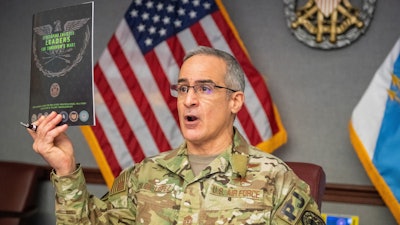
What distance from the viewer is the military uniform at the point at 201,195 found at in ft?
5.16

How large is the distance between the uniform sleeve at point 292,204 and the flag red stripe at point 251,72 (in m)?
1.57

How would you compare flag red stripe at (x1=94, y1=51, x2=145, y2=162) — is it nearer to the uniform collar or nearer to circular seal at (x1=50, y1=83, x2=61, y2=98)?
the uniform collar

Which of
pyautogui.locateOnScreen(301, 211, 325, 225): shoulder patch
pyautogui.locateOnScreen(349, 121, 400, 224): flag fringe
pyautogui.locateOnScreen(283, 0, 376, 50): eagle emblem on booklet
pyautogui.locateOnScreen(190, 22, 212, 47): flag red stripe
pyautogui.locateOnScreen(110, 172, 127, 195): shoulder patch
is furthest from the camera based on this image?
pyautogui.locateOnScreen(190, 22, 212, 47): flag red stripe

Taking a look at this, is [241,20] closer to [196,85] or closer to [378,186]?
[378,186]

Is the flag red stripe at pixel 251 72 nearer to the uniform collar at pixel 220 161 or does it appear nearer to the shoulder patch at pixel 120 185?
the uniform collar at pixel 220 161

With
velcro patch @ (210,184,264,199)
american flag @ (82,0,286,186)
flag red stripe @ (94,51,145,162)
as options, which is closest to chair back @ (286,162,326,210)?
velcro patch @ (210,184,264,199)

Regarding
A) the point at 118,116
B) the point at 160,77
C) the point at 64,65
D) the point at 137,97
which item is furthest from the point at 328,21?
the point at 64,65

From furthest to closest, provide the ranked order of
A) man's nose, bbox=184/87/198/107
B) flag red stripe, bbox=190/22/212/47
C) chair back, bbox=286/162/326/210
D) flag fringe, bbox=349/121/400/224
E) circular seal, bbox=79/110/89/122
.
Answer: flag red stripe, bbox=190/22/212/47 → flag fringe, bbox=349/121/400/224 → chair back, bbox=286/162/326/210 → man's nose, bbox=184/87/198/107 → circular seal, bbox=79/110/89/122

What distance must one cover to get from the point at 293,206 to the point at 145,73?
6.83ft

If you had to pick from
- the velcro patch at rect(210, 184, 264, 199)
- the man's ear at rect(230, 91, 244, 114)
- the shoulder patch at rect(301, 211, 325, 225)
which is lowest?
the shoulder patch at rect(301, 211, 325, 225)

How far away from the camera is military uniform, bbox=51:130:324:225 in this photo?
1571 millimetres

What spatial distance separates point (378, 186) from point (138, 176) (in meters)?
1.67

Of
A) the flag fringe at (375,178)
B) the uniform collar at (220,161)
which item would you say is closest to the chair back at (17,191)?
the uniform collar at (220,161)

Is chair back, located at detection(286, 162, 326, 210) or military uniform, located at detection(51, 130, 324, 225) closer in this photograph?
military uniform, located at detection(51, 130, 324, 225)
